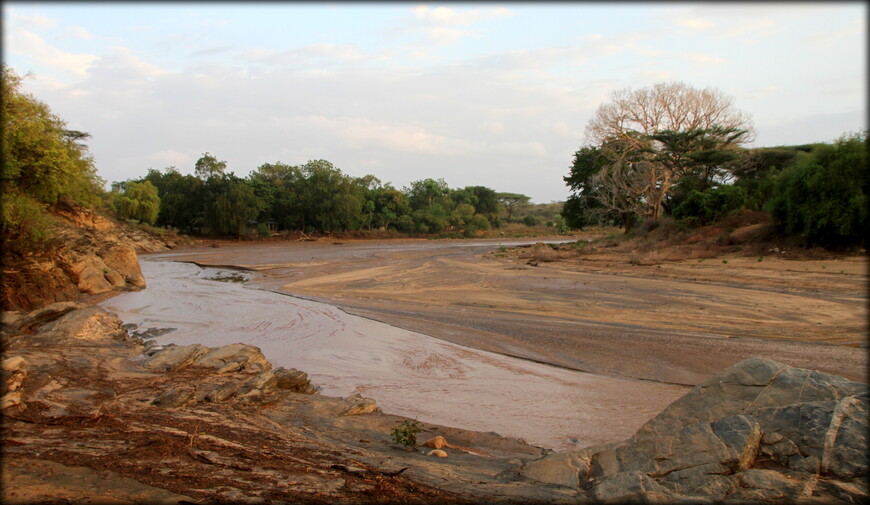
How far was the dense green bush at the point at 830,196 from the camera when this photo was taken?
16438mm

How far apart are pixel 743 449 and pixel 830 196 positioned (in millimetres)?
18690

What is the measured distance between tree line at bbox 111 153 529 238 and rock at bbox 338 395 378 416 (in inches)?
1912

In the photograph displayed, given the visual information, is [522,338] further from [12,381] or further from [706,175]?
[706,175]

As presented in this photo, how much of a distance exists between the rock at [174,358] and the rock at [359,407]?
306 cm

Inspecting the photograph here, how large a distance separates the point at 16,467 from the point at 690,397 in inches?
211

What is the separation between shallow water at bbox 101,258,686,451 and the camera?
20.2 ft

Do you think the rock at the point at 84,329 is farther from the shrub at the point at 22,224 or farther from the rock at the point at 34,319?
the shrub at the point at 22,224

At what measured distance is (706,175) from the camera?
94.7ft

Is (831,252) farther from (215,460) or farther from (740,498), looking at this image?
(215,460)

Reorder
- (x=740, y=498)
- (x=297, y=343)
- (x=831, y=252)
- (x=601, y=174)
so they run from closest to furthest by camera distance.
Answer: (x=740, y=498) < (x=297, y=343) < (x=831, y=252) < (x=601, y=174)

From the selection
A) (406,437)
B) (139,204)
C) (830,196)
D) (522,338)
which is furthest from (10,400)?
(139,204)

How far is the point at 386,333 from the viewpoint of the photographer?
1141 centimetres

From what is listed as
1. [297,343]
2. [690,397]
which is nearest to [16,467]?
[690,397]

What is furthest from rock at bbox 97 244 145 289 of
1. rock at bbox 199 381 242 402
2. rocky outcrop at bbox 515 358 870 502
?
rocky outcrop at bbox 515 358 870 502
